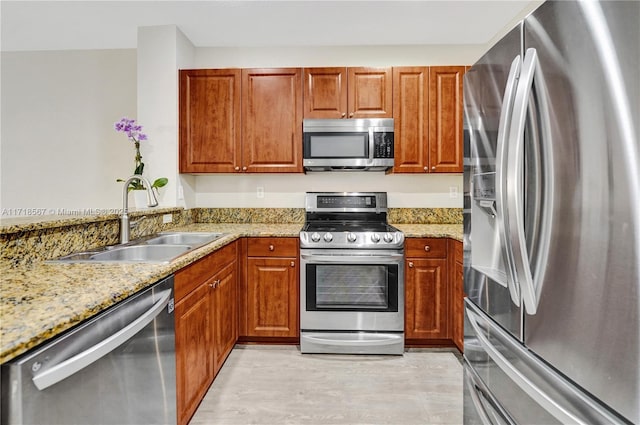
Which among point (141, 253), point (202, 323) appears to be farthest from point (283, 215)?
point (202, 323)

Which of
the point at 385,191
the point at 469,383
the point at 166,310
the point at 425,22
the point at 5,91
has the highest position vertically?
the point at 425,22

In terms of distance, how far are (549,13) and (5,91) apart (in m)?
4.36

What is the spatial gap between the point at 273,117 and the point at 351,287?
1.50 meters

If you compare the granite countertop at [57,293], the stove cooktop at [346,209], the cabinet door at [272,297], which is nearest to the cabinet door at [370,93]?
the stove cooktop at [346,209]

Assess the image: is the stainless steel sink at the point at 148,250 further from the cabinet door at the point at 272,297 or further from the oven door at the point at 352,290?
the oven door at the point at 352,290

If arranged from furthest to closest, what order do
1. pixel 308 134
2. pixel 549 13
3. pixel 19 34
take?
pixel 19 34, pixel 308 134, pixel 549 13

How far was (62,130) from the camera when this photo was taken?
3.24 metres

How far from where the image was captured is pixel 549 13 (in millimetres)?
807

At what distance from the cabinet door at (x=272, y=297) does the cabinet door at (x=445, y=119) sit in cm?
145

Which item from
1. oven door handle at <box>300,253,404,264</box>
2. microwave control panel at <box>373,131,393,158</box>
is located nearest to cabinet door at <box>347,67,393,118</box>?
microwave control panel at <box>373,131,393,158</box>

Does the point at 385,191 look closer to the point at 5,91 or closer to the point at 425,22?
the point at 425,22

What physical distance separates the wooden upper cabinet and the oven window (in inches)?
48.9

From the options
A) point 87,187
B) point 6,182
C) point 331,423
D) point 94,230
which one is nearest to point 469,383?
point 331,423

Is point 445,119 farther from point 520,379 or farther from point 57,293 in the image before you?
point 57,293
